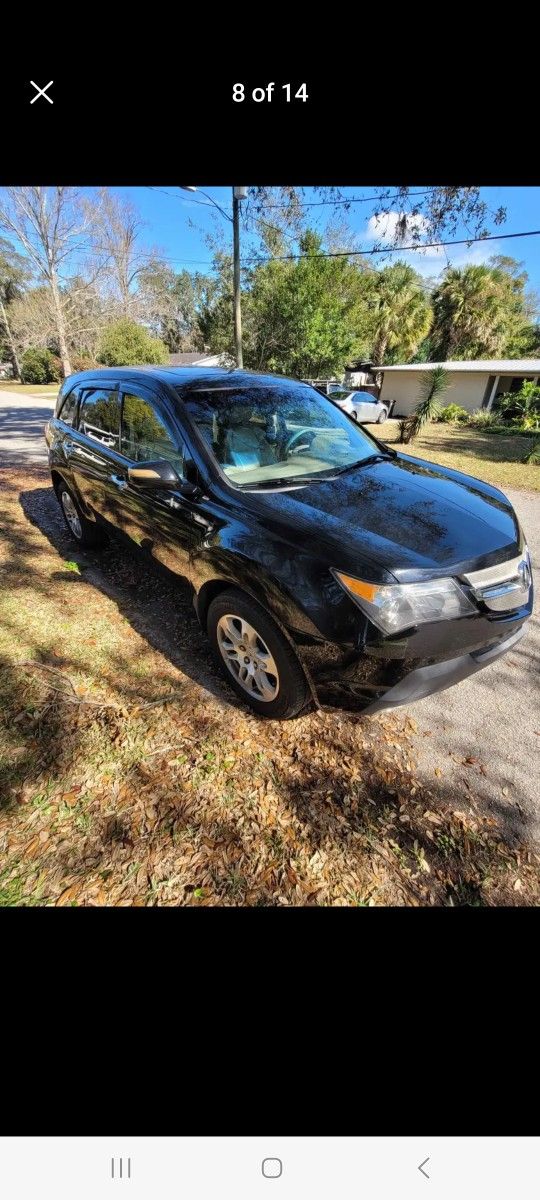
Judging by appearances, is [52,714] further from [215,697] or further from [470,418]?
[470,418]

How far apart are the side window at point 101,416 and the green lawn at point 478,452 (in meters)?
6.56

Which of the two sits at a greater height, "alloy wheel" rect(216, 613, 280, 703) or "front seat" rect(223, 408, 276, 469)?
"front seat" rect(223, 408, 276, 469)

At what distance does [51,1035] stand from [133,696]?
1.43 meters

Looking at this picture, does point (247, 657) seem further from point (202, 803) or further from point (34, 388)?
point (34, 388)

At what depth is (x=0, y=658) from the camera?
282 centimetres

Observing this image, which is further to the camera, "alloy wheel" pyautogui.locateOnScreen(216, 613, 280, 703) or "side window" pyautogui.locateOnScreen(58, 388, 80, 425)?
"side window" pyautogui.locateOnScreen(58, 388, 80, 425)

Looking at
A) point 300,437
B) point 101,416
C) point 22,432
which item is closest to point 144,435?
point 101,416

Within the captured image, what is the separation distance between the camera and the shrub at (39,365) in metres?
34.2

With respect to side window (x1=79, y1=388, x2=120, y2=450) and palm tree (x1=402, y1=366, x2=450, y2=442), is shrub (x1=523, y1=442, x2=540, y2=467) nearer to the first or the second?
palm tree (x1=402, y1=366, x2=450, y2=442)

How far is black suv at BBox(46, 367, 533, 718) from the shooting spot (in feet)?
5.83

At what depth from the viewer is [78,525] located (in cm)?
425

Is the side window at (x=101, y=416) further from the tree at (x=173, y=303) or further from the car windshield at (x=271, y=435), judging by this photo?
the tree at (x=173, y=303)

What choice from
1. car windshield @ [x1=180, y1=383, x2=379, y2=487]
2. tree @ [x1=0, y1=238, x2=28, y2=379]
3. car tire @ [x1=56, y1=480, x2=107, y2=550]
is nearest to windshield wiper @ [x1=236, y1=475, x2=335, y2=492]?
car windshield @ [x1=180, y1=383, x2=379, y2=487]
